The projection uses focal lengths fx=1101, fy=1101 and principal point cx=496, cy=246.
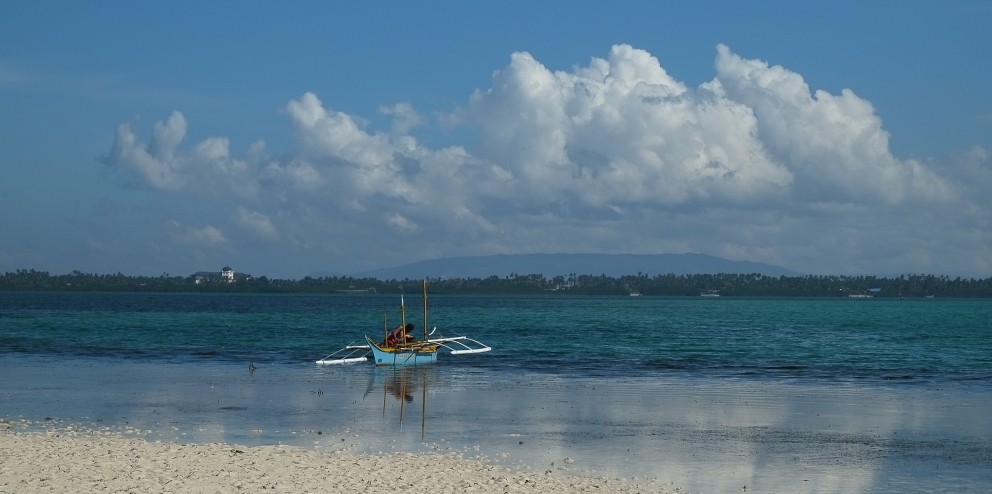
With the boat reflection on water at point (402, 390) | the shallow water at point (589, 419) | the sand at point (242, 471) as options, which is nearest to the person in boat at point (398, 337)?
the boat reflection on water at point (402, 390)

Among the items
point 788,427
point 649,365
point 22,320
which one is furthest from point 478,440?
point 22,320

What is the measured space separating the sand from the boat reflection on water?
4.47 meters

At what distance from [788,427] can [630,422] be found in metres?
3.96

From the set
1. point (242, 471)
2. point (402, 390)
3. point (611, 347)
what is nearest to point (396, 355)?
point (402, 390)

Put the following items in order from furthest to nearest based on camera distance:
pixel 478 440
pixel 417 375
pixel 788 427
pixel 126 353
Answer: pixel 126 353
pixel 417 375
pixel 788 427
pixel 478 440

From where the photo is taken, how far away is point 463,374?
45094mm

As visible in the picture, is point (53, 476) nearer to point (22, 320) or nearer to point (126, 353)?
point (126, 353)

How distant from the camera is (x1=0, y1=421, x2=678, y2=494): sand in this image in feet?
58.2

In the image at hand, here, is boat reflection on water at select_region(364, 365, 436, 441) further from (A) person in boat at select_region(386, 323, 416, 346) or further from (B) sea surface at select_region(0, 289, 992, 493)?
(A) person in boat at select_region(386, 323, 416, 346)

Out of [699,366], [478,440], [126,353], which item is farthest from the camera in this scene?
[126,353]

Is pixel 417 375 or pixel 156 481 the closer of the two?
pixel 156 481

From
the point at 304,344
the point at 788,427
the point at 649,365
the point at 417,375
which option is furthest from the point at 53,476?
the point at 304,344

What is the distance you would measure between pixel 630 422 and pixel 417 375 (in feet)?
57.6

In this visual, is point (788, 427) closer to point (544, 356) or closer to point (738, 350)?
point (544, 356)
